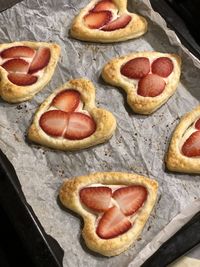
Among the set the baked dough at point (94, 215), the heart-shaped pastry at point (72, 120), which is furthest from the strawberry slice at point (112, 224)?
the heart-shaped pastry at point (72, 120)

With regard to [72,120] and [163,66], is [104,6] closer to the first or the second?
[163,66]

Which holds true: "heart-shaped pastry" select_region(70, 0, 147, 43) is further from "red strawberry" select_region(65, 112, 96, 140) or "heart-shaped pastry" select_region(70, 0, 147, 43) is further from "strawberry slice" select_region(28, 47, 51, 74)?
"red strawberry" select_region(65, 112, 96, 140)

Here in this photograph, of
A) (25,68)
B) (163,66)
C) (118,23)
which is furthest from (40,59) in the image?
(163,66)

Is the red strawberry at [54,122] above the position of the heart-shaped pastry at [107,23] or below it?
below

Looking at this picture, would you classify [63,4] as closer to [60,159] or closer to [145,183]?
[60,159]

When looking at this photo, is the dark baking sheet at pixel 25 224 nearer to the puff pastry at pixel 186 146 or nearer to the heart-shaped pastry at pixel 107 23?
the puff pastry at pixel 186 146

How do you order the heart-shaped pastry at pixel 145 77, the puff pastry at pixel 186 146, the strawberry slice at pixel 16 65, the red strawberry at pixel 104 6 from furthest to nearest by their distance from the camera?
the red strawberry at pixel 104 6 → the strawberry slice at pixel 16 65 → the heart-shaped pastry at pixel 145 77 → the puff pastry at pixel 186 146
